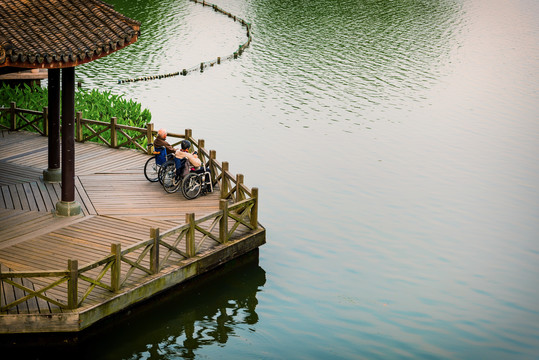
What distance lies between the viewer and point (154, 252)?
16906mm

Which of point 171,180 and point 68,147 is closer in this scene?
point 68,147

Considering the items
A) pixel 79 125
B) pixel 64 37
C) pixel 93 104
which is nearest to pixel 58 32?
pixel 64 37

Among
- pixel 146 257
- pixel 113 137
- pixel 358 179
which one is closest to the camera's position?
pixel 146 257

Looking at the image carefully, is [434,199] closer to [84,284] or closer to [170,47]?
[84,284]

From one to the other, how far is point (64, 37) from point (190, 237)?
17.7 ft

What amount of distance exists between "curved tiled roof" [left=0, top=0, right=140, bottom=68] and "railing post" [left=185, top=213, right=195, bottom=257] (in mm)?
4227

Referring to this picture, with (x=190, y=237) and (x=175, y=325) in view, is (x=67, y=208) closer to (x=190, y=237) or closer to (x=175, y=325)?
(x=190, y=237)

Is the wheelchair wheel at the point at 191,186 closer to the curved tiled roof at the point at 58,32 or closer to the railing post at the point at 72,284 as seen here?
the curved tiled roof at the point at 58,32

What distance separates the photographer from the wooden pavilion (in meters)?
Answer: 15.4

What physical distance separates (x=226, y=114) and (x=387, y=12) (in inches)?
1185

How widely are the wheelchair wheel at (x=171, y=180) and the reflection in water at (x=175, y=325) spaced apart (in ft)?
10.5

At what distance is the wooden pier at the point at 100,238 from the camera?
1523 centimetres

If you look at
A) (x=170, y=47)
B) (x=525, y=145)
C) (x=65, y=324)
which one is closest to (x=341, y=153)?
(x=525, y=145)

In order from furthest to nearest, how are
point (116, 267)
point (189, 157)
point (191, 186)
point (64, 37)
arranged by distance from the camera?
point (189, 157) → point (191, 186) → point (64, 37) → point (116, 267)
